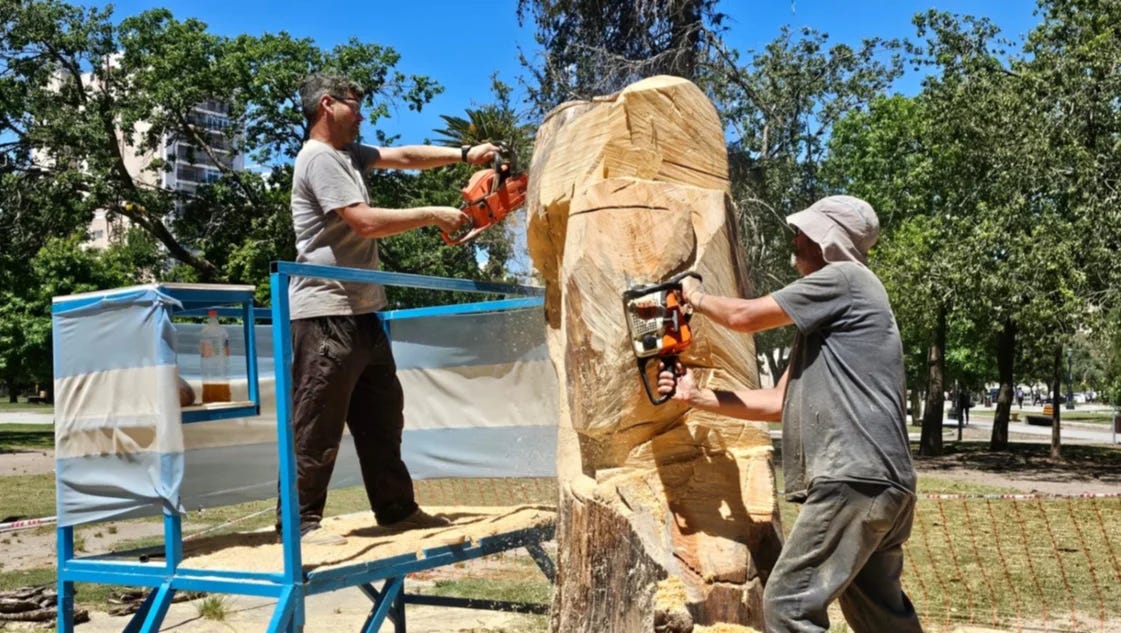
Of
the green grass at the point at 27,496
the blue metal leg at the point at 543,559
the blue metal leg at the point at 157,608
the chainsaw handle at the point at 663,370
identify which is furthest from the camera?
the green grass at the point at 27,496

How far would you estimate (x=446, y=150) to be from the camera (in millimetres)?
4055

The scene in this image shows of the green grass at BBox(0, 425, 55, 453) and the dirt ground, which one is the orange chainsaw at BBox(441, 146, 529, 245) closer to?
the dirt ground

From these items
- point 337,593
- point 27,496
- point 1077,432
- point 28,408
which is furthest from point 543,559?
point 28,408

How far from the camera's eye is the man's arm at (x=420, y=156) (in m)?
3.88

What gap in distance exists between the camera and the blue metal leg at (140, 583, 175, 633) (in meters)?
2.92

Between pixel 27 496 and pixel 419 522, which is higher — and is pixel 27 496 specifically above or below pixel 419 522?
below

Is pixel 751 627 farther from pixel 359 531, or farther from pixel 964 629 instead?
pixel 964 629

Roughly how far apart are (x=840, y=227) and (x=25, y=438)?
910 inches

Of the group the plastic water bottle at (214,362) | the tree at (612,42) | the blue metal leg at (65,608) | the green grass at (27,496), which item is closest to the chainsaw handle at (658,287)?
the plastic water bottle at (214,362)

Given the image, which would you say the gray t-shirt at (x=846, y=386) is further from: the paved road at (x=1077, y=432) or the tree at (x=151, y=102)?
the paved road at (x=1077, y=432)

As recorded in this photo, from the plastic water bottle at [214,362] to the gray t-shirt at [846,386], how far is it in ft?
7.99

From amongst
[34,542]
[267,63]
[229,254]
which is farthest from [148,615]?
[267,63]

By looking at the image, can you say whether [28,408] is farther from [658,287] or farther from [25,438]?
[658,287]

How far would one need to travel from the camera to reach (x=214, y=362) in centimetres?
407
